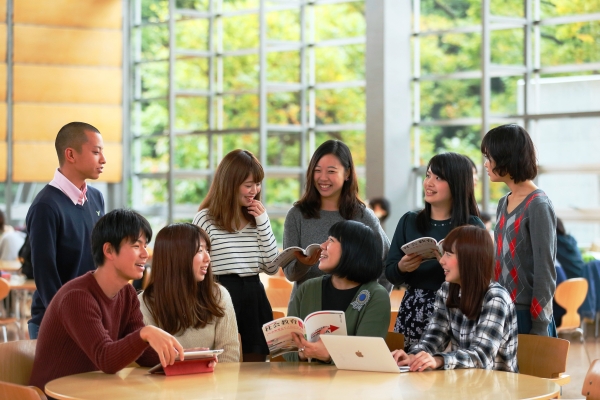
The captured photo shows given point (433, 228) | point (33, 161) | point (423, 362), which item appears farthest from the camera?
point (33, 161)

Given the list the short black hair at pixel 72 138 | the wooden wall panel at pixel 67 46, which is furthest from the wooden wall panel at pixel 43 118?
the short black hair at pixel 72 138

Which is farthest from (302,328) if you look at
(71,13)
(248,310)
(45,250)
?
(71,13)

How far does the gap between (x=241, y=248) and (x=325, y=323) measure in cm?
87

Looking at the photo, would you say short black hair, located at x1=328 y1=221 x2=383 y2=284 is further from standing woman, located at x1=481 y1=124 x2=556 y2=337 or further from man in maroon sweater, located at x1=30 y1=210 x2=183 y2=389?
man in maroon sweater, located at x1=30 y1=210 x2=183 y2=389

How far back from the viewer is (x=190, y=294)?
3.31 m

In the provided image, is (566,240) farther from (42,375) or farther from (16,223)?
(16,223)

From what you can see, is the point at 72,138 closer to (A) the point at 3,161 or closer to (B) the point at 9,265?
(B) the point at 9,265

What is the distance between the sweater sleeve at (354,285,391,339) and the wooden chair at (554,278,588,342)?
376 cm

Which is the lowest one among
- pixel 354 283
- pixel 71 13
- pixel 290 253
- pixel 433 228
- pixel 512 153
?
pixel 354 283

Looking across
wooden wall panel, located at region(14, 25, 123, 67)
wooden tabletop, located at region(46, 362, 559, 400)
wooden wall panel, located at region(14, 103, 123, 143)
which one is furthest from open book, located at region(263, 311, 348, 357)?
wooden wall panel, located at region(14, 25, 123, 67)

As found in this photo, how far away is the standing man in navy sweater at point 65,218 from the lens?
369 cm

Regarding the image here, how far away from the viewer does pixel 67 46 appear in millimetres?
11664

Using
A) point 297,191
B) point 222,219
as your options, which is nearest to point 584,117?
point 297,191

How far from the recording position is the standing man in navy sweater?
369 centimetres
